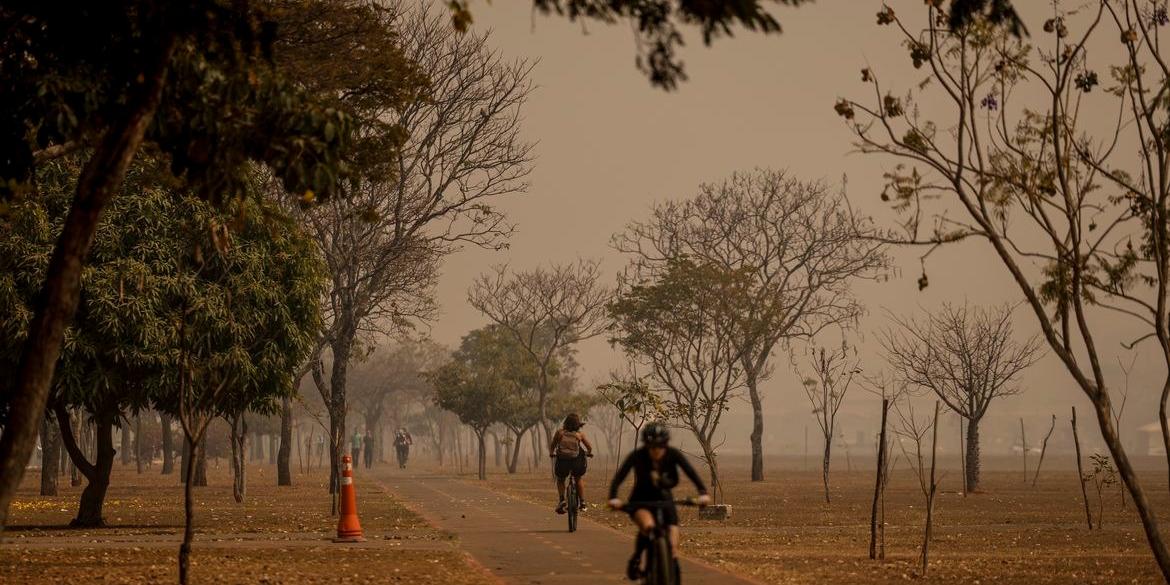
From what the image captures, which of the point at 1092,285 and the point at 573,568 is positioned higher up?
the point at 1092,285

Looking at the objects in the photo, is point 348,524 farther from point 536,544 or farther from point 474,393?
point 474,393

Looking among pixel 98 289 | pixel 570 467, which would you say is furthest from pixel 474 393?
pixel 98 289

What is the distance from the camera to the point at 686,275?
5191 centimetres

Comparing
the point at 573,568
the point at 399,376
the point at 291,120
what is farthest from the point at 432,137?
the point at 399,376

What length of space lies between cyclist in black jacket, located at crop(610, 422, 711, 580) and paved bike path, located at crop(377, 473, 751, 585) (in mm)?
3754

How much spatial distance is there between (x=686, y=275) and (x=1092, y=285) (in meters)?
35.7

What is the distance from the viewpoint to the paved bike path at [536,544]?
1617cm

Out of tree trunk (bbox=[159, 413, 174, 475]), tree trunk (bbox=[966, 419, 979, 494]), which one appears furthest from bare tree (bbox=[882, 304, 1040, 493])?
tree trunk (bbox=[159, 413, 174, 475])

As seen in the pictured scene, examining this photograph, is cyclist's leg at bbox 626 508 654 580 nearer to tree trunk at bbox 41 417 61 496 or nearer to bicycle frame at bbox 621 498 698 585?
bicycle frame at bbox 621 498 698 585

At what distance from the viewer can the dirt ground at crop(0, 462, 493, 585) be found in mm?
16453

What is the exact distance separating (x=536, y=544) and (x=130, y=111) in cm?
1072

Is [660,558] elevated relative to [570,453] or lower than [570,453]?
lower

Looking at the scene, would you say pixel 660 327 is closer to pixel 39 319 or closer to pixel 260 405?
pixel 260 405

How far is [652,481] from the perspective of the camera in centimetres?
1166
